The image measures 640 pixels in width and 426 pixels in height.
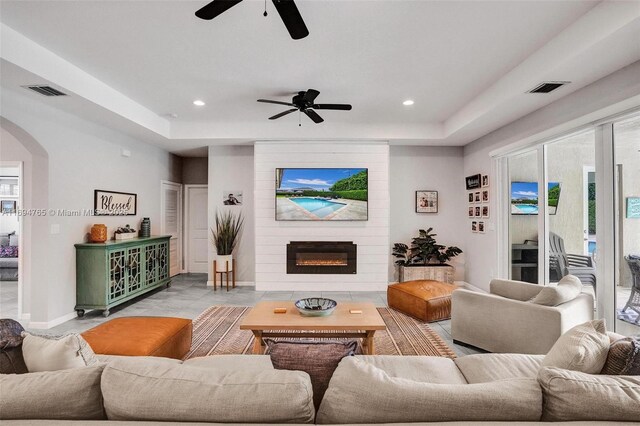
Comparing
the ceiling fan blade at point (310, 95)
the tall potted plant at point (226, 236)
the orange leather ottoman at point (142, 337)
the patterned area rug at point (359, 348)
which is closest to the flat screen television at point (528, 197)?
the patterned area rug at point (359, 348)

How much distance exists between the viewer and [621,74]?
2752 mm

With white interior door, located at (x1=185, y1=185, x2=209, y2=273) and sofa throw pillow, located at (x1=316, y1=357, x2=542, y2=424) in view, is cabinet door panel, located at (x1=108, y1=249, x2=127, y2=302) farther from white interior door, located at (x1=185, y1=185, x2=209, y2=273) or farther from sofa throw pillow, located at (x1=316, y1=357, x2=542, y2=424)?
sofa throw pillow, located at (x1=316, y1=357, x2=542, y2=424)

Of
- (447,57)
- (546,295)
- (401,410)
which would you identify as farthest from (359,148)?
(401,410)

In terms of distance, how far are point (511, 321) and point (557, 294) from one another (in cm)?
41

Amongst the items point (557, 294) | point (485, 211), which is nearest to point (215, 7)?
point (557, 294)

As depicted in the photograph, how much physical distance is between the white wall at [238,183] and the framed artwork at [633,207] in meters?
4.99

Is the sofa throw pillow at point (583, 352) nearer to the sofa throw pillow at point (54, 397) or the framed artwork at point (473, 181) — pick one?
the sofa throw pillow at point (54, 397)

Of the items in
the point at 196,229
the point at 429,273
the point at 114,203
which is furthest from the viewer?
the point at 196,229

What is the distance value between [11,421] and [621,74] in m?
4.35

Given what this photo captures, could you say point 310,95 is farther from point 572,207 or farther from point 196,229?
point 196,229

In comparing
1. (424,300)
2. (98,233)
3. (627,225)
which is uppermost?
(627,225)

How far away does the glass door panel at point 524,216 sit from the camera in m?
4.19

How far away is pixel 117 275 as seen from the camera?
14.0 ft

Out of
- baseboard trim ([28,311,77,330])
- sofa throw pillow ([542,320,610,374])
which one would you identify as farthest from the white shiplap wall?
sofa throw pillow ([542,320,610,374])
